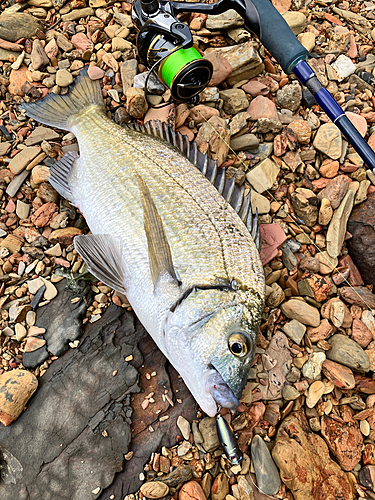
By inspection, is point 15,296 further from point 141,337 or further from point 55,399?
point 141,337

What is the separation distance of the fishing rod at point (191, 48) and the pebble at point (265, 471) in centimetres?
224

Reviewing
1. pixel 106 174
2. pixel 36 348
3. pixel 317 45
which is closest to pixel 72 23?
pixel 106 174

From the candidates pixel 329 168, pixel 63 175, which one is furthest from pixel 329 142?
pixel 63 175

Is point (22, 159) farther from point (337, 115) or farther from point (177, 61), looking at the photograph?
point (337, 115)

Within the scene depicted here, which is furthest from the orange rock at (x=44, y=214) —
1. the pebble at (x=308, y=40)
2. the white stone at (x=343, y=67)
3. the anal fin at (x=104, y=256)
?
the white stone at (x=343, y=67)

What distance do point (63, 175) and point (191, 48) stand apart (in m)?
1.44

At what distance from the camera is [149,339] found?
2584mm

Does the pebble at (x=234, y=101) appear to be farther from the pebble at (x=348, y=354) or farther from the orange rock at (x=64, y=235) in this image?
the pebble at (x=348, y=354)

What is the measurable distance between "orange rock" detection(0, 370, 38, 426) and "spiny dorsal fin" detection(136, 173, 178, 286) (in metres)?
1.13

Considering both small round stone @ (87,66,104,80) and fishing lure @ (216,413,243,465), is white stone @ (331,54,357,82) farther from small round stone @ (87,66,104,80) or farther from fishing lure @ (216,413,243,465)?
fishing lure @ (216,413,243,465)

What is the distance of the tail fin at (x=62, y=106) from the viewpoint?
10.1 ft

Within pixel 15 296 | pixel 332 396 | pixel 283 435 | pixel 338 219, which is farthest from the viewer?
pixel 338 219

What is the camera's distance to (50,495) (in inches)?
84.1

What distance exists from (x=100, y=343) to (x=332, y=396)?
68.1 inches
